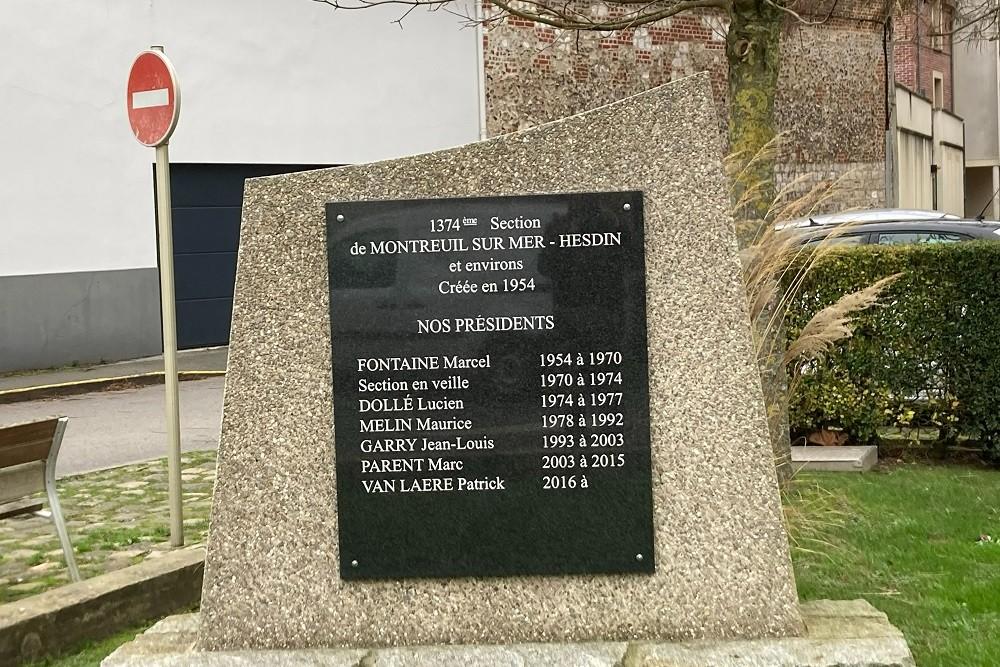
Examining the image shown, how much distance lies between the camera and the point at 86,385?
50.4 ft

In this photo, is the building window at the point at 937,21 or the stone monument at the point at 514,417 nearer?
the stone monument at the point at 514,417

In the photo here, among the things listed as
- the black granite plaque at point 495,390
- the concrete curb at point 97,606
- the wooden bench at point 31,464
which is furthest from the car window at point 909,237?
the black granite plaque at point 495,390

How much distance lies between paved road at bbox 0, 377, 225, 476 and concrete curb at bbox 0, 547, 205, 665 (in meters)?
4.00

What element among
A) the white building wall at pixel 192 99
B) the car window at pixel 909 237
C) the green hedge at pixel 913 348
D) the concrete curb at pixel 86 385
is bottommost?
the concrete curb at pixel 86 385

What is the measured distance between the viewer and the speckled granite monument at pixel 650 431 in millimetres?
4371

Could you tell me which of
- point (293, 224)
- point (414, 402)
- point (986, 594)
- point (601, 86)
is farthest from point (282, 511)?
point (601, 86)

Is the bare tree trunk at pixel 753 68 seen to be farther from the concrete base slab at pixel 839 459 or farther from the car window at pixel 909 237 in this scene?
the car window at pixel 909 237

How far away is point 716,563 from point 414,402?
3.69ft

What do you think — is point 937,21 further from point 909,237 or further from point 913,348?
point 913,348

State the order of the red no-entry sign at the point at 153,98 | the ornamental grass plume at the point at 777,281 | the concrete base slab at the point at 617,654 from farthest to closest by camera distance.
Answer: the red no-entry sign at the point at 153,98 < the ornamental grass plume at the point at 777,281 < the concrete base slab at the point at 617,654

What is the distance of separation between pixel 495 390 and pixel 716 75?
22.5 meters

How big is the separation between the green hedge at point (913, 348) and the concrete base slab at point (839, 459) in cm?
32

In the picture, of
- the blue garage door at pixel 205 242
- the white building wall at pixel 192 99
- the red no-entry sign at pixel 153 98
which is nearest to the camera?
the red no-entry sign at pixel 153 98

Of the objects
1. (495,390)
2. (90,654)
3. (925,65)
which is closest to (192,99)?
(90,654)
